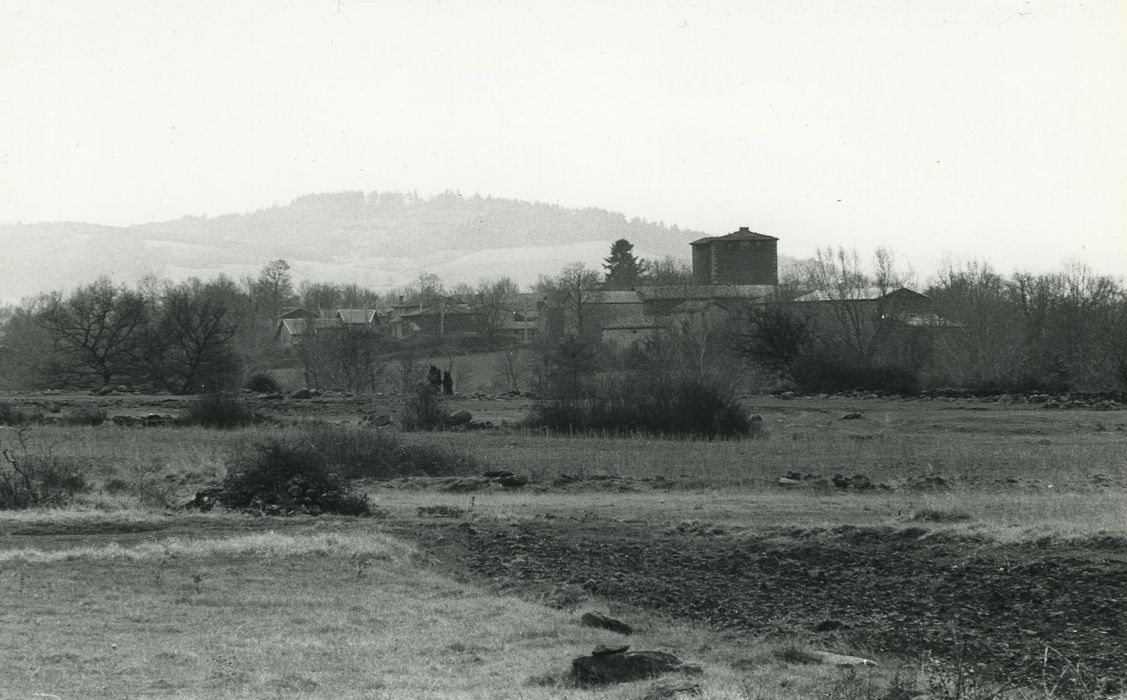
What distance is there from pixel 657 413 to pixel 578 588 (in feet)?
84.1

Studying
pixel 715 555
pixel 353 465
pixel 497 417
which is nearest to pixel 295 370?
pixel 497 417

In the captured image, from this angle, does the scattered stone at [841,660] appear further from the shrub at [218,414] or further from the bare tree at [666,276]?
the bare tree at [666,276]

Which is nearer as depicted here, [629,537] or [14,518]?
[629,537]

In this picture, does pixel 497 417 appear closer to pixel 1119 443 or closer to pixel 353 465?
pixel 353 465

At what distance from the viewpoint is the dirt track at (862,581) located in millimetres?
11141

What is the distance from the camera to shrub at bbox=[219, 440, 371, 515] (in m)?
21.7

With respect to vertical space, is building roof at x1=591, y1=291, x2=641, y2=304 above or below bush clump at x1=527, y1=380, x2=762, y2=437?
above

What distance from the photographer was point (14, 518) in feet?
63.9

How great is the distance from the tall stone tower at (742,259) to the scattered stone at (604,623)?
123483mm

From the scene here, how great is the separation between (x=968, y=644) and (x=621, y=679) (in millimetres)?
3479

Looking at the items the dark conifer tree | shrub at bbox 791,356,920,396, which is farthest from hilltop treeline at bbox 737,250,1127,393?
the dark conifer tree

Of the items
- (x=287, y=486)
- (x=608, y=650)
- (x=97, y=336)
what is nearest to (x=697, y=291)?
(x=97, y=336)

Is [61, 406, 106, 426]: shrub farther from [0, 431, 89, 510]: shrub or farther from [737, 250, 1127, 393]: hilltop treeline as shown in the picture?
[737, 250, 1127, 393]: hilltop treeline

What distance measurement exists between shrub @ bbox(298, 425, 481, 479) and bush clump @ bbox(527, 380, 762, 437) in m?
10.5
